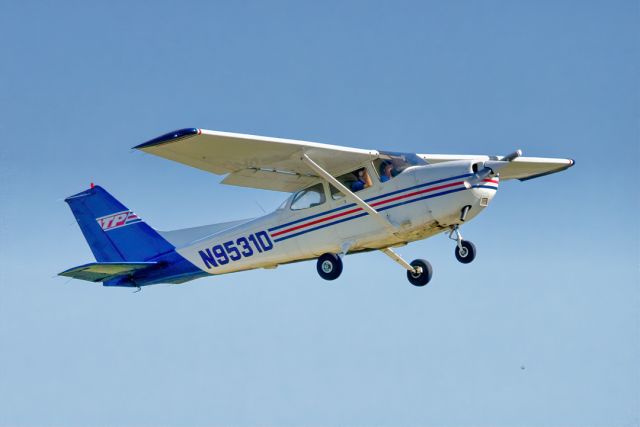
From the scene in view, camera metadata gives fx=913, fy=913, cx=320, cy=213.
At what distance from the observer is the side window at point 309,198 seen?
1577 centimetres

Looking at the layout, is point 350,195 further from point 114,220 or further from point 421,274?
point 114,220

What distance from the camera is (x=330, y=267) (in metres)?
15.5

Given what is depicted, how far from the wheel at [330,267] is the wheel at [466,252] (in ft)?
6.64

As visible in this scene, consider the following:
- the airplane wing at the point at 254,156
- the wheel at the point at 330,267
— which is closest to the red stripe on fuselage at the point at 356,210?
the wheel at the point at 330,267

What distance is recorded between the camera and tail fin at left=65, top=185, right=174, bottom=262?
715 inches

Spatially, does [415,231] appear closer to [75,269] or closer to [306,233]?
[306,233]

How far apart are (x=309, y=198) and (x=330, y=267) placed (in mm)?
1306

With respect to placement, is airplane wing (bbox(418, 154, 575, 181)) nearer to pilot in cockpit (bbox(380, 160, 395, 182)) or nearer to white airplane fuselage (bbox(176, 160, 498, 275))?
→ pilot in cockpit (bbox(380, 160, 395, 182))

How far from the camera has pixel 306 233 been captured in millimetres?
15789

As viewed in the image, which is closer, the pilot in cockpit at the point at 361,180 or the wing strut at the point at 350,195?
the wing strut at the point at 350,195

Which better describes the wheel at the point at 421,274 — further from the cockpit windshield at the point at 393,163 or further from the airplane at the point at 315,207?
the cockpit windshield at the point at 393,163

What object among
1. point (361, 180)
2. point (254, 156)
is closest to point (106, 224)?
point (254, 156)

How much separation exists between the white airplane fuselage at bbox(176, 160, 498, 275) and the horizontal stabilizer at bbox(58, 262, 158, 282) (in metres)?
1.20

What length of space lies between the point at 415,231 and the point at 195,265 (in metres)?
4.43
